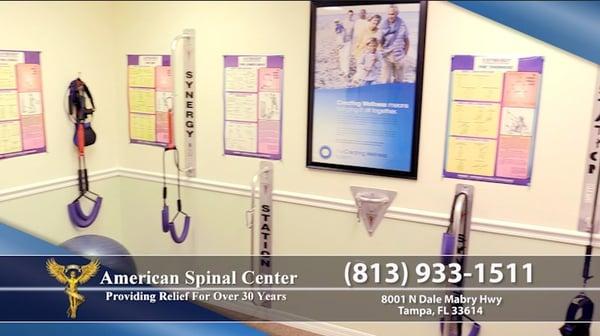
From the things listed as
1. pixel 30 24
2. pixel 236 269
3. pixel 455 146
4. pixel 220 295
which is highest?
pixel 30 24

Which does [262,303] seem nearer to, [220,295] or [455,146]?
[220,295]

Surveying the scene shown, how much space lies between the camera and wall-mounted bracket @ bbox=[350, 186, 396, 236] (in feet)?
8.36

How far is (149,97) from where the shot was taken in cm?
314

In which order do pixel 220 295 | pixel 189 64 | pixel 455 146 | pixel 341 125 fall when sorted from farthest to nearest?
1. pixel 220 295
2. pixel 189 64
3. pixel 341 125
4. pixel 455 146

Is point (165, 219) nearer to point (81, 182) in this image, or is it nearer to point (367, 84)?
point (81, 182)

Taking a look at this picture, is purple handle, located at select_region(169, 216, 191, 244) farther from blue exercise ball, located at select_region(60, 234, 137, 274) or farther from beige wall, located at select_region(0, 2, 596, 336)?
blue exercise ball, located at select_region(60, 234, 137, 274)

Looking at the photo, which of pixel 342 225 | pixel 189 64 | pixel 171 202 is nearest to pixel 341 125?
pixel 342 225

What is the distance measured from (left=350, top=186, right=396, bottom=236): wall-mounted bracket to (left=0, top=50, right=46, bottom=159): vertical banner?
1.80 metres

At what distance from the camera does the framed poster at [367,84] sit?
2.39m

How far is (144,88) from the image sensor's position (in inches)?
124

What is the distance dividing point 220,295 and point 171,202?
684 mm

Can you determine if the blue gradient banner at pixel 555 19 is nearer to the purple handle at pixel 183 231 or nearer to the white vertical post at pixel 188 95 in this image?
the white vertical post at pixel 188 95

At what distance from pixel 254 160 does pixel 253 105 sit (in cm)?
32

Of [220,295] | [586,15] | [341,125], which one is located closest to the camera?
[586,15]
